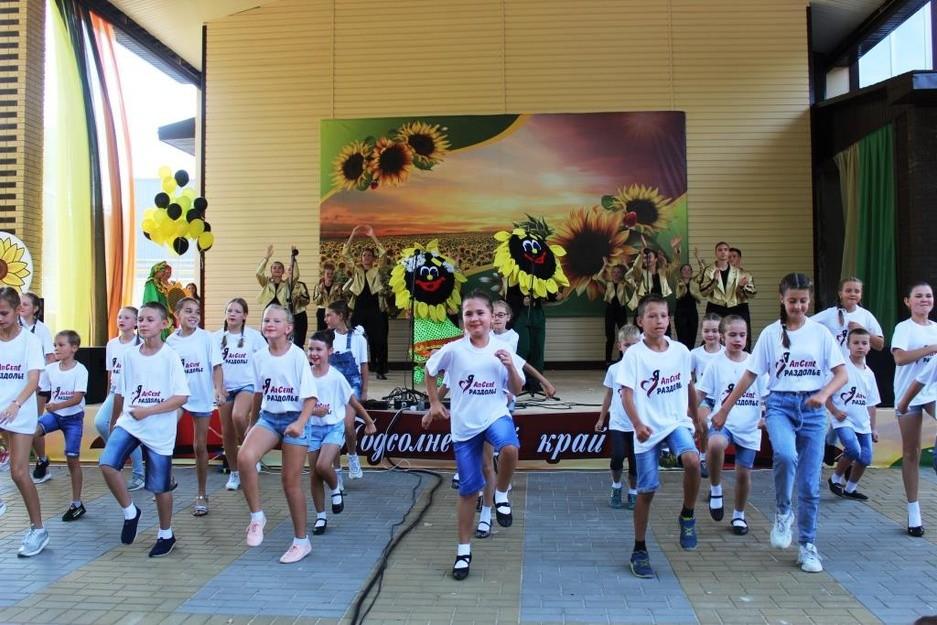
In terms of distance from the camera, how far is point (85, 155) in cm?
1248

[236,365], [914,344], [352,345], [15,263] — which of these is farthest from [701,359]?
[15,263]

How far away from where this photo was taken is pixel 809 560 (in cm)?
470

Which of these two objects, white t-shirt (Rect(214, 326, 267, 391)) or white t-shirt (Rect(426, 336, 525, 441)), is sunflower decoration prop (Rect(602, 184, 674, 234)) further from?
white t-shirt (Rect(426, 336, 525, 441))

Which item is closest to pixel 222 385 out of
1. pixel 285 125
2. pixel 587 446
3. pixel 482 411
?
pixel 482 411

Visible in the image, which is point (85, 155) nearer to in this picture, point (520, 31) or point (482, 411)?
point (520, 31)

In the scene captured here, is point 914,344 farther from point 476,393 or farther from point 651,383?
point 476,393

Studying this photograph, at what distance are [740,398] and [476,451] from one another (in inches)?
92.4

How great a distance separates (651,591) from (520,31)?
12088 millimetres

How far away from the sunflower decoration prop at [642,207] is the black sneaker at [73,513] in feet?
33.5

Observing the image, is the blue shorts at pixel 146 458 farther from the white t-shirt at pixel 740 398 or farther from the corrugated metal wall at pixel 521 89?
the corrugated metal wall at pixel 521 89

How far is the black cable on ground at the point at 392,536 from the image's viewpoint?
411cm

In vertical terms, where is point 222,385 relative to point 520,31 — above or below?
below

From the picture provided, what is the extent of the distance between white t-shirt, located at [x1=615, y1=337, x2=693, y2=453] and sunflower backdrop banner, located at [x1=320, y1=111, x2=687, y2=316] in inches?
343

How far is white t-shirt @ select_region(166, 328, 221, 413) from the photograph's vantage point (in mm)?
6418
